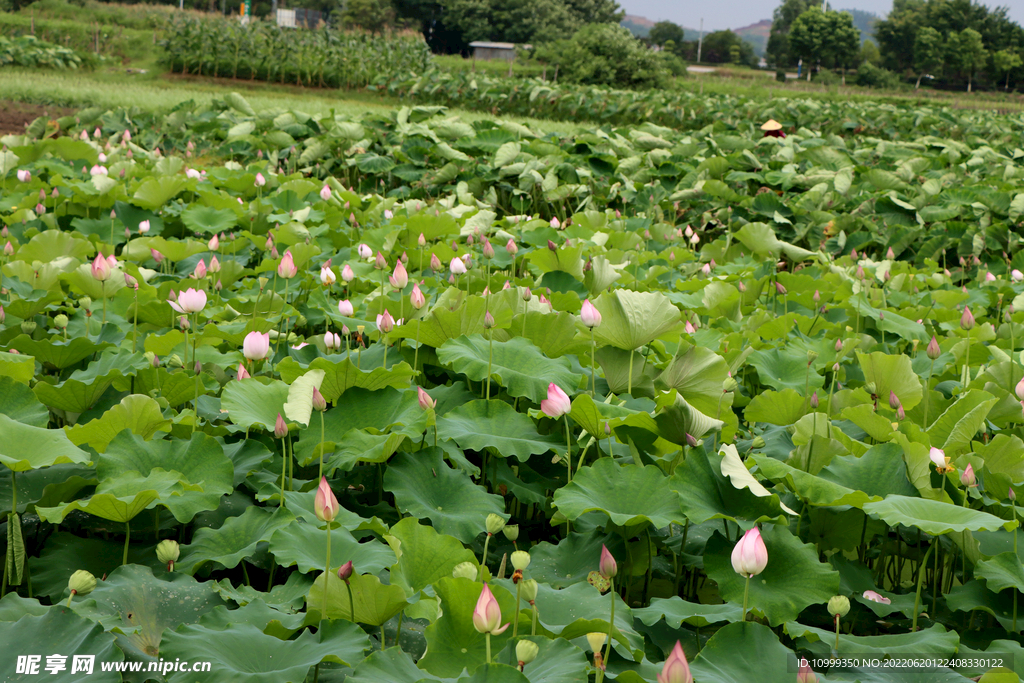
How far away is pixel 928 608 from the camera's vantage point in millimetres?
1381

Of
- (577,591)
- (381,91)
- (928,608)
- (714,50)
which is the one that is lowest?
(928,608)

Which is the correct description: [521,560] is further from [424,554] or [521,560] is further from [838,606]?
[838,606]

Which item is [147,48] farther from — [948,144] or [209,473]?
[209,473]

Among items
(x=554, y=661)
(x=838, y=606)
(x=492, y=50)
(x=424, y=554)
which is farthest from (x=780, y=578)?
(x=492, y=50)

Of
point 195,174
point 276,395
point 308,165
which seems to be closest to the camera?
point 276,395

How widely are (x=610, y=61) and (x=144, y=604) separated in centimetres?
2036

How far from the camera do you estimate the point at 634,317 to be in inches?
65.5

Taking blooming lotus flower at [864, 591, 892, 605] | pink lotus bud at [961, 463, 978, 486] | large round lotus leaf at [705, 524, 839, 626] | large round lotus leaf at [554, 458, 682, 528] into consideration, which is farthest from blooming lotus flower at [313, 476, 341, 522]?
pink lotus bud at [961, 463, 978, 486]

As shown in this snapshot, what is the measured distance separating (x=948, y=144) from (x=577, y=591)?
8353 millimetres

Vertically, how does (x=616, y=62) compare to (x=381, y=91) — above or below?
above

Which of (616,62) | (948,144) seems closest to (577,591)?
(948,144)

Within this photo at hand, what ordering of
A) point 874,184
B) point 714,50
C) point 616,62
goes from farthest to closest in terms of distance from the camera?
1. point 714,50
2. point 616,62
3. point 874,184

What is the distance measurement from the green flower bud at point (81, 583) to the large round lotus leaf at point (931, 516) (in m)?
1.20

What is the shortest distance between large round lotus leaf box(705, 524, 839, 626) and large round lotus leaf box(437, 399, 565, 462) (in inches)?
15.9
